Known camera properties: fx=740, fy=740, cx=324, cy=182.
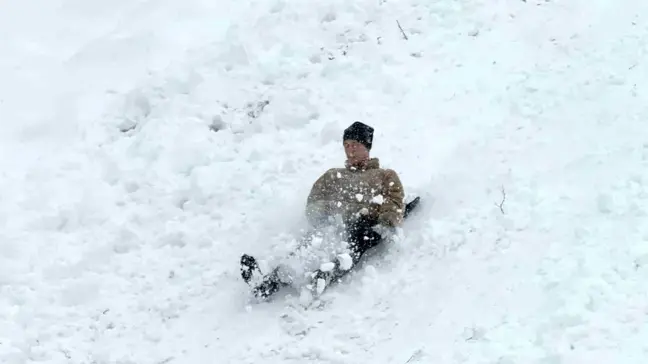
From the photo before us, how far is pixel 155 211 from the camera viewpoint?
303 inches

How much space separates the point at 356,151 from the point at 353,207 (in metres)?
0.60

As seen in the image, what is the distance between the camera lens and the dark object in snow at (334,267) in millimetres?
6125

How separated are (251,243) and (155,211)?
1.19m

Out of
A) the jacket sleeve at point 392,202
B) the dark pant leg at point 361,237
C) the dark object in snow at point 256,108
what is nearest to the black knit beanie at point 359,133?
the jacket sleeve at point 392,202

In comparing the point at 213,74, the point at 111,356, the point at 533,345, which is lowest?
the point at 111,356

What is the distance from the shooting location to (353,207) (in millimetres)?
6668

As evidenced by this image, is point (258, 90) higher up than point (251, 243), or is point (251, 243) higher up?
point (258, 90)

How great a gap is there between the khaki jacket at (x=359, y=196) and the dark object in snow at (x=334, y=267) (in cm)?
14

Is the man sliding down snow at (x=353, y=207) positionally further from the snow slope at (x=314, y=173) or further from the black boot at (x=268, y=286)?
the snow slope at (x=314, y=173)

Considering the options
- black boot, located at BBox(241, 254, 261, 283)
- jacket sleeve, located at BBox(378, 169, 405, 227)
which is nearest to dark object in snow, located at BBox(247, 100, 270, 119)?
jacket sleeve, located at BBox(378, 169, 405, 227)

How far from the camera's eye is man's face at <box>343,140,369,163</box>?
6949 millimetres

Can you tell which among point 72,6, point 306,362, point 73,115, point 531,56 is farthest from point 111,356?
point 72,6

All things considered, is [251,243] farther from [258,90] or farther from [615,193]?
[615,193]

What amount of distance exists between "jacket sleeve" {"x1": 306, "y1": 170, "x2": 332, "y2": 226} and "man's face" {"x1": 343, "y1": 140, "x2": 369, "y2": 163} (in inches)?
11.0
